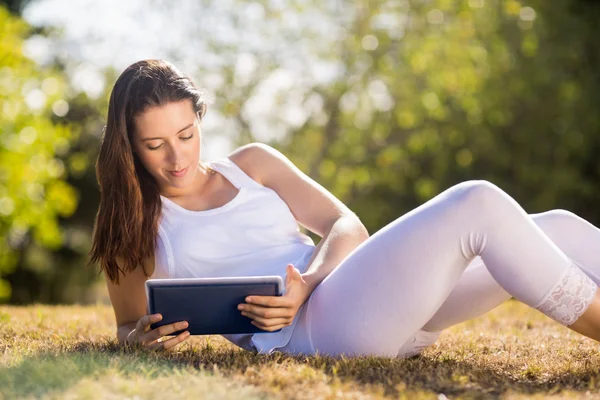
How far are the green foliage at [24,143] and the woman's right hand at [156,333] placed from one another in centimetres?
1117

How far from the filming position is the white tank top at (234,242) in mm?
3256

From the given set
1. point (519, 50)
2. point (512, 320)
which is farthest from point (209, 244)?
point (519, 50)

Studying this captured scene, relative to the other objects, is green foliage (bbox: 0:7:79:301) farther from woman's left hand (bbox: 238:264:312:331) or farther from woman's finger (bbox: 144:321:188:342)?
woman's left hand (bbox: 238:264:312:331)

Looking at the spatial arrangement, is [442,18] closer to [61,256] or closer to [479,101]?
[479,101]

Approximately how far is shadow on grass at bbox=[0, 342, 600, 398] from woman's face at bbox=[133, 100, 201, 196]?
2.65 ft

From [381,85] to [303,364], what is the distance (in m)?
14.2

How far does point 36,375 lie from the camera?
247 cm

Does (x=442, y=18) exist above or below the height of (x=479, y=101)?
above

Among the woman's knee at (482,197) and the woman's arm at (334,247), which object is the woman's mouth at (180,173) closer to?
the woman's arm at (334,247)

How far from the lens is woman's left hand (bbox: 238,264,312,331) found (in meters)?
2.78

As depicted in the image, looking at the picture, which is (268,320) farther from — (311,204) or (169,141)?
(169,141)

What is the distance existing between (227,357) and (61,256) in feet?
53.6

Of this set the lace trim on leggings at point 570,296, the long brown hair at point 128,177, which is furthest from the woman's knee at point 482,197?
the long brown hair at point 128,177

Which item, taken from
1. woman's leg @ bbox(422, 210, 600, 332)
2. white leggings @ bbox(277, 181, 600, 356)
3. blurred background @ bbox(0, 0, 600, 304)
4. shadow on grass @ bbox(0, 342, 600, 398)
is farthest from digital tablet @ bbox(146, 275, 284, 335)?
blurred background @ bbox(0, 0, 600, 304)
